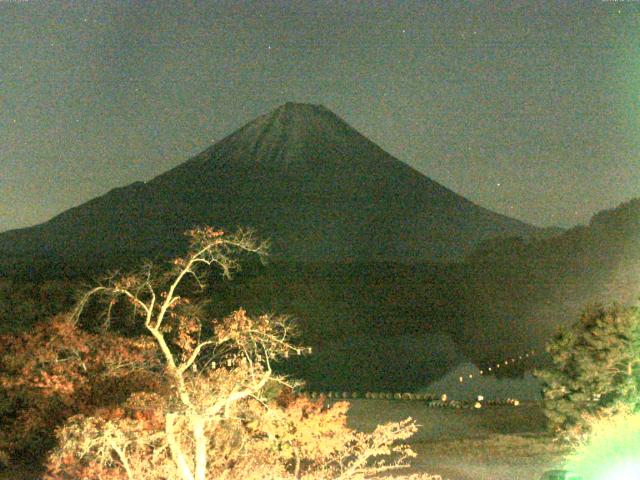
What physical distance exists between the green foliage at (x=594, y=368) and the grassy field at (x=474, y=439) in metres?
0.60

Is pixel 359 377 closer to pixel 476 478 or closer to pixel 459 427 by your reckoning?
pixel 459 427

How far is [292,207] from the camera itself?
83.9 m

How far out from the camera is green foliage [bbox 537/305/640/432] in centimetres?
1047

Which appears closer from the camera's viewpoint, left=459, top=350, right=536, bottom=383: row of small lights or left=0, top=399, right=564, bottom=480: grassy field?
left=0, top=399, right=564, bottom=480: grassy field

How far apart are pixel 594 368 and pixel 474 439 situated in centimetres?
201

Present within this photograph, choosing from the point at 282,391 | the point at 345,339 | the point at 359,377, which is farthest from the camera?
the point at 345,339

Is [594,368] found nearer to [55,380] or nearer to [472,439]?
[472,439]

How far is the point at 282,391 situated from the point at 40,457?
2.91m

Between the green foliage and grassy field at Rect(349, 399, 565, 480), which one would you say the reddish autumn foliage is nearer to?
grassy field at Rect(349, 399, 565, 480)

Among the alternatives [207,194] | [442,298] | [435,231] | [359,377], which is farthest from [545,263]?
[207,194]

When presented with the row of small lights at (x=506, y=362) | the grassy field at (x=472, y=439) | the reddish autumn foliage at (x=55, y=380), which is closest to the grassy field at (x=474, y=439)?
the grassy field at (x=472, y=439)

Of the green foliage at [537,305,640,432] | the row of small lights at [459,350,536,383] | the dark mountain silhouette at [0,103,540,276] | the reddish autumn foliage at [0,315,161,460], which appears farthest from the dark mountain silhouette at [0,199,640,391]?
the dark mountain silhouette at [0,103,540,276]

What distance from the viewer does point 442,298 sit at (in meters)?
39.6

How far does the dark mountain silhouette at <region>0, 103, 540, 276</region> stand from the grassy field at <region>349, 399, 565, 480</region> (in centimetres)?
5435
